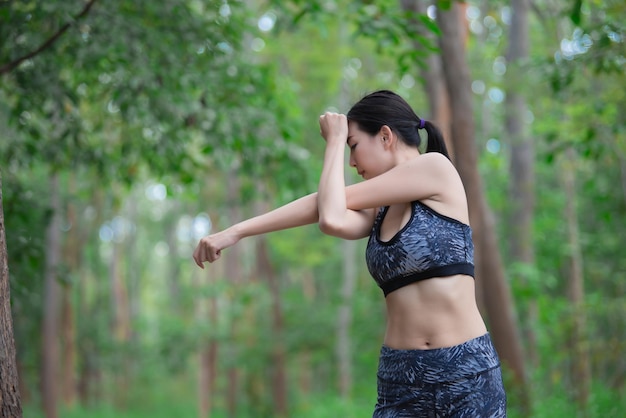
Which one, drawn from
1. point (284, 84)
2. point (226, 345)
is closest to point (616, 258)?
point (226, 345)

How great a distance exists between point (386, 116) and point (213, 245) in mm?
730

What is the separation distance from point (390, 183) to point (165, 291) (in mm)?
54302

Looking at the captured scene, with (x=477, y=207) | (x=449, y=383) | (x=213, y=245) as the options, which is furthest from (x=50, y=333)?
(x=449, y=383)

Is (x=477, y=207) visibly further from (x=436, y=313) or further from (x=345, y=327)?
(x=345, y=327)

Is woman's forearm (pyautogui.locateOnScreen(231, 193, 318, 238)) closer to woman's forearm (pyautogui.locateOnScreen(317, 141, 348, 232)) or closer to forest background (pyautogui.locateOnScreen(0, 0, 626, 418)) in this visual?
woman's forearm (pyautogui.locateOnScreen(317, 141, 348, 232))

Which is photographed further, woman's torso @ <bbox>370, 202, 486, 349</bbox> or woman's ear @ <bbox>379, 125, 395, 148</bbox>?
woman's ear @ <bbox>379, 125, 395, 148</bbox>

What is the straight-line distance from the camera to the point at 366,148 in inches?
110

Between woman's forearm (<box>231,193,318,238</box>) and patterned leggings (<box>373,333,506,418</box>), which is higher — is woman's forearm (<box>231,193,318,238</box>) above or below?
above

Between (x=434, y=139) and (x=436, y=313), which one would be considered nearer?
(x=436, y=313)

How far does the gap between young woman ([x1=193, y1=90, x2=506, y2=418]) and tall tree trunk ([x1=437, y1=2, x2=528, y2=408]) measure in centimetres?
572

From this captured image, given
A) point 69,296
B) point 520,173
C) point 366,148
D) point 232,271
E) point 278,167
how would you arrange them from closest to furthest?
point 366,148
point 278,167
point 520,173
point 232,271
point 69,296

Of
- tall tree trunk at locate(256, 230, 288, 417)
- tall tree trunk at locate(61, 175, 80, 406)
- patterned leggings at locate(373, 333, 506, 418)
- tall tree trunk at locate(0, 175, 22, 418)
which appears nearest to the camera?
patterned leggings at locate(373, 333, 506, 418)

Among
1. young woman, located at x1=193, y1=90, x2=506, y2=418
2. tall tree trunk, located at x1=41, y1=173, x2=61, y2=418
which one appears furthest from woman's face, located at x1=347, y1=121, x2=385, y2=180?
tall tree trunk, located at x1=41, y1=173, x2=61, y2=418

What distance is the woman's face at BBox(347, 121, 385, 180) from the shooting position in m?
2.80
